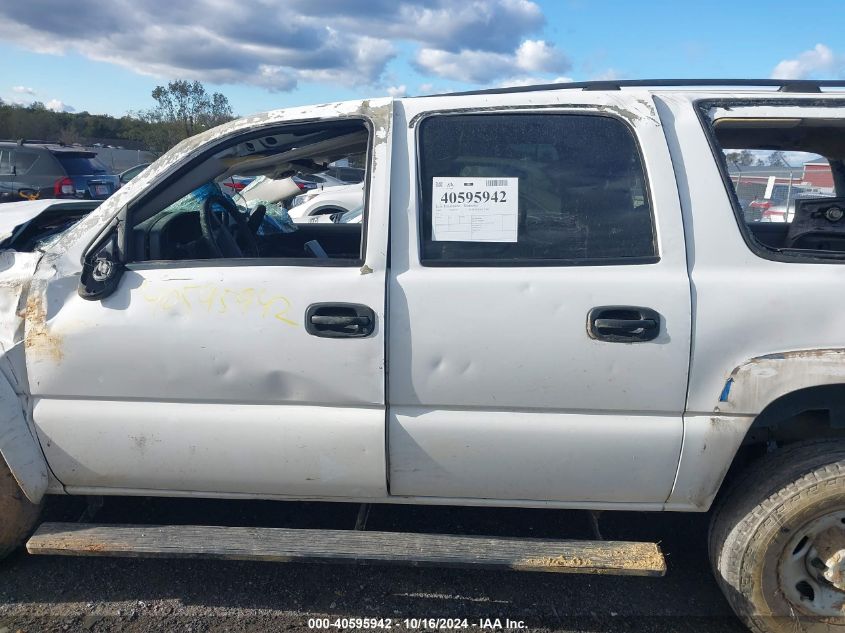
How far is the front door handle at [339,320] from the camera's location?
8.03 feet

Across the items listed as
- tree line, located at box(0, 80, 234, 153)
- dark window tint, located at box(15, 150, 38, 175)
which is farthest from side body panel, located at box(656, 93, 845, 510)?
tree line, located at box(0, 80, 234, 153)

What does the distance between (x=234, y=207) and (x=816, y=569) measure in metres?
3.16

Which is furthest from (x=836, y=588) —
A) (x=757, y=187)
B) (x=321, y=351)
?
(x=757, y=187)

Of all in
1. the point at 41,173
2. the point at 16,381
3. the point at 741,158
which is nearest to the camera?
the point at 16,381

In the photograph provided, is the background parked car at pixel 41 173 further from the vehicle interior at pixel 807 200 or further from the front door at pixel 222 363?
the vehicle interior at pixel 807 200

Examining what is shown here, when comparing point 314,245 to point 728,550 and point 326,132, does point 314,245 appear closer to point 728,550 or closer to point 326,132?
point 326,132

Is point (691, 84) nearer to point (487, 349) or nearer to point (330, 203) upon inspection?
point (487, 349)

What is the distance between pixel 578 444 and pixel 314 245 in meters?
→ 1.76

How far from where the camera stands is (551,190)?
2.53 meters

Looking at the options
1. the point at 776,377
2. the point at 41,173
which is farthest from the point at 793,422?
the point at 41,173

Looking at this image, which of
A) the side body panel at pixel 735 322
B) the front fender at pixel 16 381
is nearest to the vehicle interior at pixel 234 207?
the front fender at pixel 16 381

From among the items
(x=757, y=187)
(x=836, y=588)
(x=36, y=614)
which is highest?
(x=757, y=187)

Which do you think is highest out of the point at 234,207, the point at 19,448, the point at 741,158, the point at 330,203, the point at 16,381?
the point at 741,158

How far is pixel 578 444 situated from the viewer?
2496 millimetres
